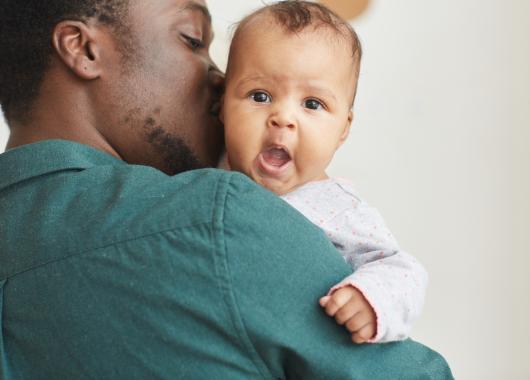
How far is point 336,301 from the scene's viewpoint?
845 mm

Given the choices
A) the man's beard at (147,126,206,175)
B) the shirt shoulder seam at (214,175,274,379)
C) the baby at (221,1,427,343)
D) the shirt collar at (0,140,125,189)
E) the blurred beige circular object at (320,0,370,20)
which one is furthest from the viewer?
the blurred beige circular object at (320,0,370,20)

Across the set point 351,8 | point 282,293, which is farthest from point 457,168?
point 282,293

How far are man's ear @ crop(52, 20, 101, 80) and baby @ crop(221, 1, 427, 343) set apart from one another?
0.22 meters

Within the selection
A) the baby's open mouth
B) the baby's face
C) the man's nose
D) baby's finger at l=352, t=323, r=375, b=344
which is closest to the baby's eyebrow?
the baby's face

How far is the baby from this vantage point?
1.10 meters

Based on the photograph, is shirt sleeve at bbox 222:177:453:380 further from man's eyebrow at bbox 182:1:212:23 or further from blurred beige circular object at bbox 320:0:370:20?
blurred beige circular object at bbox 320:0:370:20

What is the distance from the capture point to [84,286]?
0.88 m

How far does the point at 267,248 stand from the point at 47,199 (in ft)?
0.98

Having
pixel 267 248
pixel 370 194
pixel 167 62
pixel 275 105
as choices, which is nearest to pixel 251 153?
pixel 275 105

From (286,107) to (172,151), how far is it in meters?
0.23

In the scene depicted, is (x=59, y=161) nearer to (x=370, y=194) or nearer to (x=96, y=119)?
(x=96, y=119)

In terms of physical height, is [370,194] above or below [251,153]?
below

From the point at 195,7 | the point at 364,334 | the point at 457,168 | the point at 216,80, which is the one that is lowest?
the point at 457,168

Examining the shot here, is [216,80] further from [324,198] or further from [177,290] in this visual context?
[177,290]
